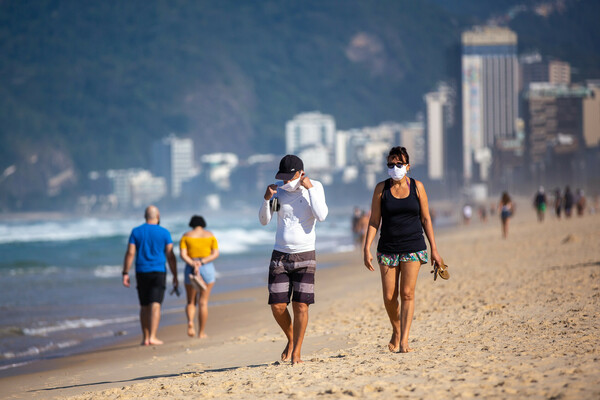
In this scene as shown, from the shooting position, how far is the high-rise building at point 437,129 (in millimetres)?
173125

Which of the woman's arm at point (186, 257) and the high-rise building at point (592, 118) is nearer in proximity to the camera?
the woman's arm at point (186, 257)

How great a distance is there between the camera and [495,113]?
6634 inches

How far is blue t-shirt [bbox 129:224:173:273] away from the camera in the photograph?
773 centimetres

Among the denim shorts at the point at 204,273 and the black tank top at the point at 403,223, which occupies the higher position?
the black tank top at the point at 403,223

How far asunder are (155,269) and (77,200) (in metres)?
187

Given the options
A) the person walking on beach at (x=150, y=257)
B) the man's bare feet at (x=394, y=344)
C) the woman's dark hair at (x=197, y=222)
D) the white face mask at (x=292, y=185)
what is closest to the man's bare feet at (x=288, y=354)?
the man's bare feet at (x=394, y=344)

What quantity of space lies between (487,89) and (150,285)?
6766 inches

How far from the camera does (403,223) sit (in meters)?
5.52

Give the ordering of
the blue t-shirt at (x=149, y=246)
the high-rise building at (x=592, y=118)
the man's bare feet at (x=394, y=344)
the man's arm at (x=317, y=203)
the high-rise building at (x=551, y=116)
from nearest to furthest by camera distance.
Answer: the man's arm at (x=317, y=203) → the man's bare feet at (x=394, y=344) → the blue t-shirt at (x=149, y=246) → the high-rise building at (x=551, y=116) → the high-rise building at (x=592, y=118)

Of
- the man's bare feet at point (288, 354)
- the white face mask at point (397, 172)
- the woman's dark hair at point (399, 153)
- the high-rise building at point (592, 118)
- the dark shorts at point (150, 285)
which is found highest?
the high-rise building at point (592, 118)

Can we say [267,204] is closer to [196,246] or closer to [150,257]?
[150,257]

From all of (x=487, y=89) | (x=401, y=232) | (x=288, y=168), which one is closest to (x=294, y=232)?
(x=288, y=168)

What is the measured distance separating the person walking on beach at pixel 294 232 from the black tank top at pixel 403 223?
1.55 ft

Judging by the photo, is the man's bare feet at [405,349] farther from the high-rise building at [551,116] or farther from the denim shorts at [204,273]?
the high-rise building at [551,116]
